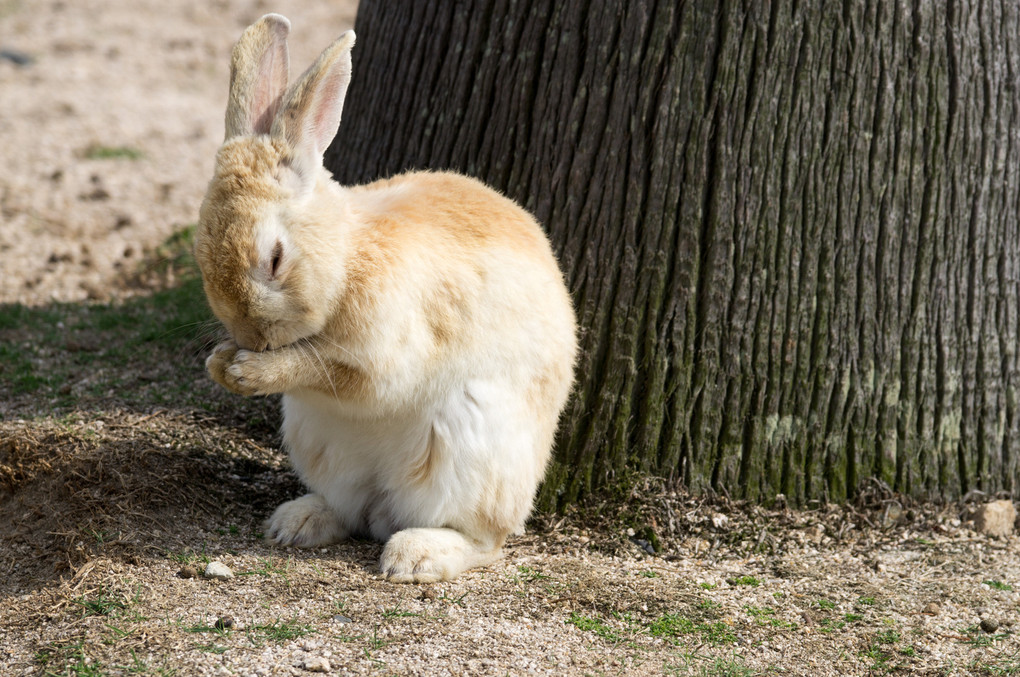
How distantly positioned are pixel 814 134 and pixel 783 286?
63 cm

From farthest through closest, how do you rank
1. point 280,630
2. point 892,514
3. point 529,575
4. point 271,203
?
point 892,514
point 529,575
point 271,203
point 280,630

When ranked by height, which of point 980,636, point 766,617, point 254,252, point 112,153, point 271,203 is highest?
point 112,153

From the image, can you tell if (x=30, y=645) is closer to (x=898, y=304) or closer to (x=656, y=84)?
(x=656, y=84)

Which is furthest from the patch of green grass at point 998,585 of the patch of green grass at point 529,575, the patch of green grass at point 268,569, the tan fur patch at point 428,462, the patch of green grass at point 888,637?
the patch of green grass at point 268,569

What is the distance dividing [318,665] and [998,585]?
105 inches

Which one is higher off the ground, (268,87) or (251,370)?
(268,87)

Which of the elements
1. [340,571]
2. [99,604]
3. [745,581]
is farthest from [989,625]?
[99,604]

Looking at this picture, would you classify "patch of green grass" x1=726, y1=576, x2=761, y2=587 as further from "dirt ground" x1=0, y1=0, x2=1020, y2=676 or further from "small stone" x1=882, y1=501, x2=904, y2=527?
"small stone" x1=882, y1=501, x2=904, y2=527

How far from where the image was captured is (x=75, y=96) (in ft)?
32.0

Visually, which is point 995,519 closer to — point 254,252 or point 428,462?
point 428,462

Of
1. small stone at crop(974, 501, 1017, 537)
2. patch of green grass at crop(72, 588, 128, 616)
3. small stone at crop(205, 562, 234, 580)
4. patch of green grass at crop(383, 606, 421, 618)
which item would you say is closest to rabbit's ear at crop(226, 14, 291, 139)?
small stone at crop(205, 562, 234, 580)

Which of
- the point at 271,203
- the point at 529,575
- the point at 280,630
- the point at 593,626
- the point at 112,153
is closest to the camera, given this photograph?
the point at 280,630

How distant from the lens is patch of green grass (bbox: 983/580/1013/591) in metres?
3.88

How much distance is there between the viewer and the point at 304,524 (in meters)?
3.93
